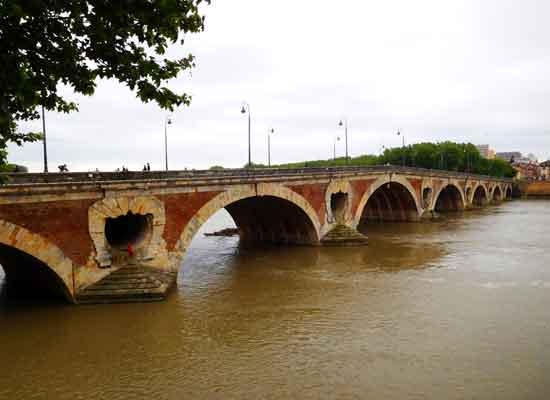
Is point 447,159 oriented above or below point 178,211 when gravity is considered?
above

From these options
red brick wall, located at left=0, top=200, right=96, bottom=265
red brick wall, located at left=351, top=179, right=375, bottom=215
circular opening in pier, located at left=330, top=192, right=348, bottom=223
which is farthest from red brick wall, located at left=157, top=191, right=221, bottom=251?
red brick wall, located at left=351, top=179, right=375, bottom=215

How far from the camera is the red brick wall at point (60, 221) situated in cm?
1337

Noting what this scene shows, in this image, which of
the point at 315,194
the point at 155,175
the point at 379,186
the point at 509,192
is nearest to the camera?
the point at 155,175

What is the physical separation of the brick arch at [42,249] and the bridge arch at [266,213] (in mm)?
4126

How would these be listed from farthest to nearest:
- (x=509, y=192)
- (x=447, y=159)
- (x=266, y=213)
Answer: (x=447, y=159) < (x=509, y=192) < (x=266, y=213)

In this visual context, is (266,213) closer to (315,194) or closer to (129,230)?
(315,194)

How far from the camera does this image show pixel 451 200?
192 ft

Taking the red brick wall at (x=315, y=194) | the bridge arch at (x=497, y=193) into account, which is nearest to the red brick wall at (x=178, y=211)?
the red brick wall at (x=315, y=194)

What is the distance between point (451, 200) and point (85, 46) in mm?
58009

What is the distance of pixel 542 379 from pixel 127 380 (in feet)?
30.9

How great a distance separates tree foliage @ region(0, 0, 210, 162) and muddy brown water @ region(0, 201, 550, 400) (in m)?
6.61

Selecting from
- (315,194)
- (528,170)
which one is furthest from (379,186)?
(528,170)

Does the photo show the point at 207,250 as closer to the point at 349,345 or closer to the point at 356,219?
the point at 356,219

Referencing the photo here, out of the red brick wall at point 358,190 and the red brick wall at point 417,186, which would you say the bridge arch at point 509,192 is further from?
the red brick wall at point 358,190
